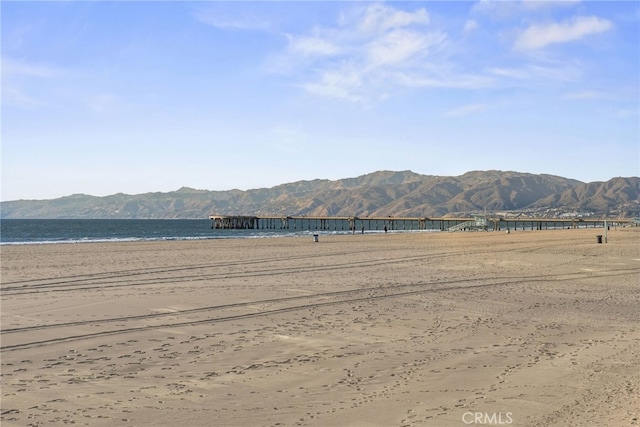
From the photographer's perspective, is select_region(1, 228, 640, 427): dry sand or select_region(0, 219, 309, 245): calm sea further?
select_region(0, 219, 309, 245): calm sea

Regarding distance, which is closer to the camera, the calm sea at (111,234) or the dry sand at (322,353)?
the dry sand at (322,353)

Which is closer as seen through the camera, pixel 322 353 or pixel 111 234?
pixel 322 353

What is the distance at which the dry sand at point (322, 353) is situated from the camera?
20.9ft

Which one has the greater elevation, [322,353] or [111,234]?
[111,234]

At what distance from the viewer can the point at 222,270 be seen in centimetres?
2339

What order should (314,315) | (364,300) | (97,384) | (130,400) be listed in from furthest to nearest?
(364,300) → (314,315) → (97,384) → (130,400)

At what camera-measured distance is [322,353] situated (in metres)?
9.03

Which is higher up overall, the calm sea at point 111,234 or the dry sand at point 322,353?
the calm sea at point 111,234

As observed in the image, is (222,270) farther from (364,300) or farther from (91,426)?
(91,426)

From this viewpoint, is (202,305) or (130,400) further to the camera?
(202,305)

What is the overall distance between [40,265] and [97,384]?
21729mm

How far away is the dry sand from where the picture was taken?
6383 millimetres

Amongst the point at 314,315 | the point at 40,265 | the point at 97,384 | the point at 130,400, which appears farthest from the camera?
the point at 40,265

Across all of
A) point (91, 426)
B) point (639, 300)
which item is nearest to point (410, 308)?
point (639, 300)
